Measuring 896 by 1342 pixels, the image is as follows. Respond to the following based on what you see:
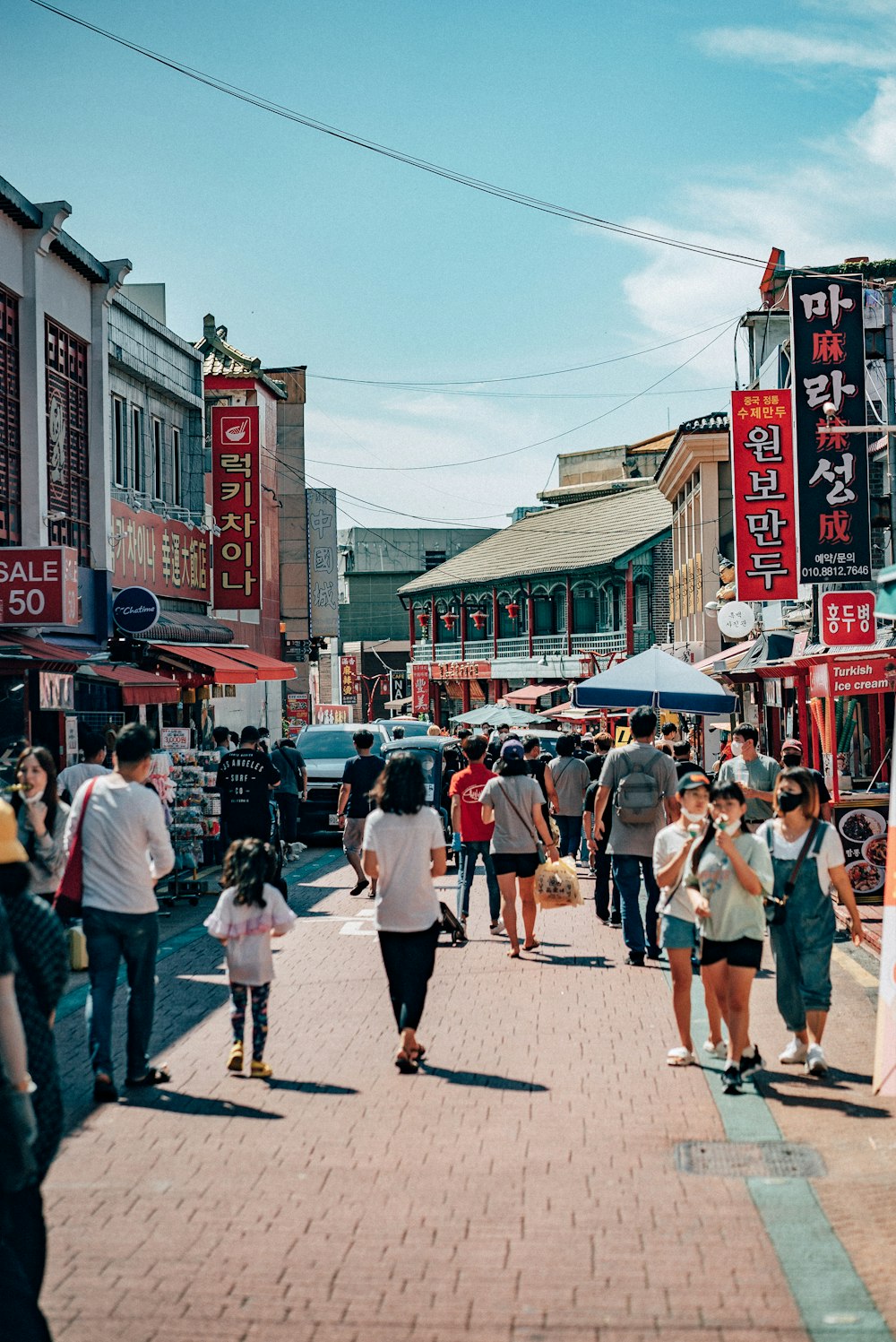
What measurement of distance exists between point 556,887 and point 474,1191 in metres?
5.69

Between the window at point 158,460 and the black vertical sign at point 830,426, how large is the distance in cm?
1172

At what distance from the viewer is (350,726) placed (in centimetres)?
2444

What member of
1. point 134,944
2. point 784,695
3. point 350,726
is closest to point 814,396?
point 784,695

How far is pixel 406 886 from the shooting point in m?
8.13

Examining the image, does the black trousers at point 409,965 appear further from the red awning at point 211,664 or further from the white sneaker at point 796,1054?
the red awning at point 211,664

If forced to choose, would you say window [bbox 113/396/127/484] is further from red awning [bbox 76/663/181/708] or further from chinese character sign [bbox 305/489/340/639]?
chinese character sign [bbox 305/489/340/639]

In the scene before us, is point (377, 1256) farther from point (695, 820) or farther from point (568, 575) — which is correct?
point (568, 575)

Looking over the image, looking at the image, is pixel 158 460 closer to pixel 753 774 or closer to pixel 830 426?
pixel 830 426

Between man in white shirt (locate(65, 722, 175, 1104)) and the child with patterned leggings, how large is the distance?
473mm

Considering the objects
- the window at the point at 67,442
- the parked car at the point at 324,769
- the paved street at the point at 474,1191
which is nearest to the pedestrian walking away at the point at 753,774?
the paved street at the point at 474,1191

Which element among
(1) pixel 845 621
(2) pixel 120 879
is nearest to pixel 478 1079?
(2) pixel 120 879

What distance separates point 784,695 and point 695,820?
17.7 metres

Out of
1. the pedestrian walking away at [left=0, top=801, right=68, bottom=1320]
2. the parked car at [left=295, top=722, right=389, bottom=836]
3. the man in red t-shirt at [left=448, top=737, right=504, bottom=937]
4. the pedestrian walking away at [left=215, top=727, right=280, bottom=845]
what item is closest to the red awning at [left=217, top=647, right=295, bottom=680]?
the parked car at [left=295, top=722, right=389, bottom=836]

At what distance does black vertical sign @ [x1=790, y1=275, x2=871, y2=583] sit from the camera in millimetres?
19453
